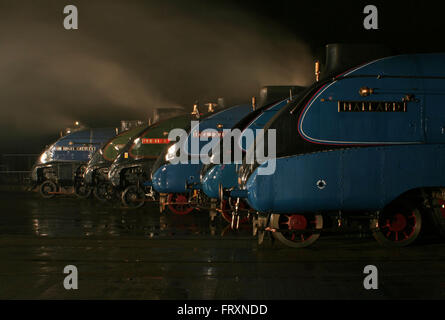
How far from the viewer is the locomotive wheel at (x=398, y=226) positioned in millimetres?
12211

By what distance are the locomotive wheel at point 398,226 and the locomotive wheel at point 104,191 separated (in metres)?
15.7

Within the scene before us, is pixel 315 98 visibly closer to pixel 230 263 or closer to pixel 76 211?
pixel 230 263

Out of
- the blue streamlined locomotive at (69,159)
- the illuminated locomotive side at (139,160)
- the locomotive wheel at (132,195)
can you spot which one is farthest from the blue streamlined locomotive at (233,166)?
the blue streamlined locomotive at (69,159)

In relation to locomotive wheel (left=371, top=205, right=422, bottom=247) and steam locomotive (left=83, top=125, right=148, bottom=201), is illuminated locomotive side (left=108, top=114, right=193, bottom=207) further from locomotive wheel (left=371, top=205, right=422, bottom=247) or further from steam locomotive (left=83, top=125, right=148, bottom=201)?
→ locomotive wheel (left=371, top=205, right=422, bottom=247)

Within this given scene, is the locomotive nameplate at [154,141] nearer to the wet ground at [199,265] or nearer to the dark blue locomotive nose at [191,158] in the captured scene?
the dark blue locomotive nose at [191,158]

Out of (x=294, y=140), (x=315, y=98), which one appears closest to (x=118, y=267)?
(x=294, y=140)

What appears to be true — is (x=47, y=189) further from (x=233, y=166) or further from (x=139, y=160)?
(x=233, y=166)

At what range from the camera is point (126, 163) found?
2325cm

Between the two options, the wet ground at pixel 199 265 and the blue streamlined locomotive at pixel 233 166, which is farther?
the blue streamlined locomotive at pixel 233 166

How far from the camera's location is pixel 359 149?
11633 millimetres

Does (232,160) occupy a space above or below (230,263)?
above

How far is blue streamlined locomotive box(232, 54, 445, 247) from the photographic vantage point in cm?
1159
